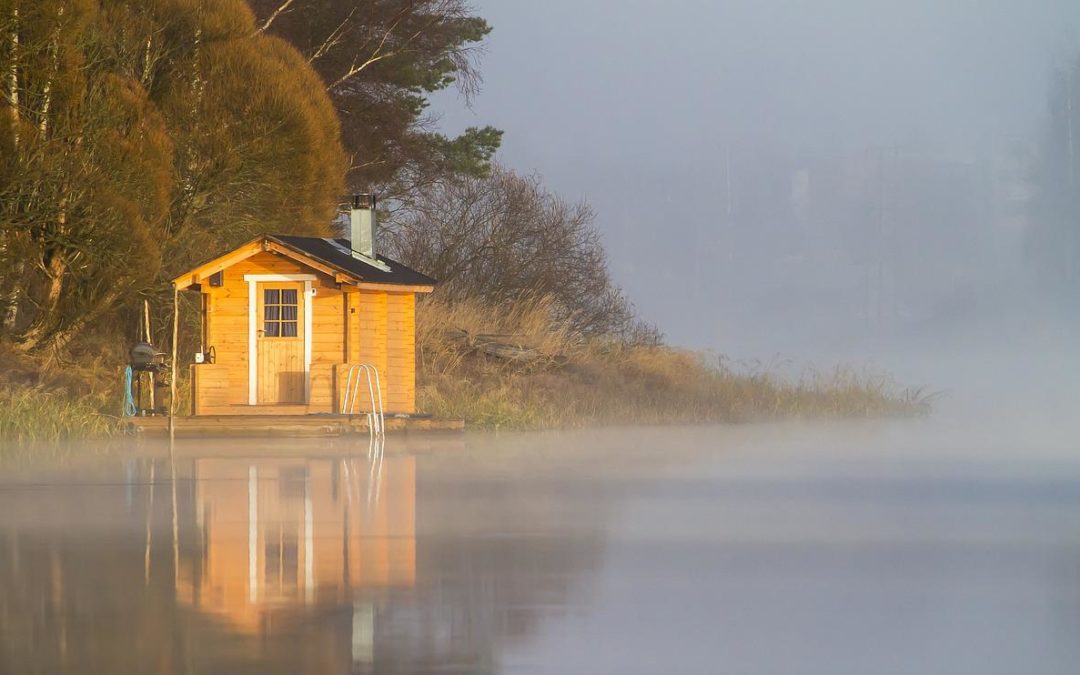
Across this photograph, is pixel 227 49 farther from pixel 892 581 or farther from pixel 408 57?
pixel 892 581

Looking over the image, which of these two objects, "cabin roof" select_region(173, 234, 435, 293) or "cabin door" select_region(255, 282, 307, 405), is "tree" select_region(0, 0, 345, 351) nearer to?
"cabin roof" select_region(173, 234, 435, 293)

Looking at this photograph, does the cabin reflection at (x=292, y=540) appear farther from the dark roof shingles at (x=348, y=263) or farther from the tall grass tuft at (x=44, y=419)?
the dark roof shingles at (x=348, y=263)

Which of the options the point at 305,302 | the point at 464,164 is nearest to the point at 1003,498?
the point at 305,302

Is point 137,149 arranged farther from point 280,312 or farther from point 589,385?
point 589,385

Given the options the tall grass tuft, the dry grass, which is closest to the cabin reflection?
the tall grass tuft

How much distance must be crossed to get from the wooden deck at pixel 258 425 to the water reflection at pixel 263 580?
1063 centimetres

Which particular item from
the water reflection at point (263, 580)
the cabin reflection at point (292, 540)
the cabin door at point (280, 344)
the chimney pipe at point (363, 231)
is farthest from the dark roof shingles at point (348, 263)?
the water reflection at point (263, 580)

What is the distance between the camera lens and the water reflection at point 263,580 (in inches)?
308

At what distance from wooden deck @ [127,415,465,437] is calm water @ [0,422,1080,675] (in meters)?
6.93

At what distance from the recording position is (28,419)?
27.3m

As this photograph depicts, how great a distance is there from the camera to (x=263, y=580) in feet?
33.9

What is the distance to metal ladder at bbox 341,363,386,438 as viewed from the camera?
28.3m

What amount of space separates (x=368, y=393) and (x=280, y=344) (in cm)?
159

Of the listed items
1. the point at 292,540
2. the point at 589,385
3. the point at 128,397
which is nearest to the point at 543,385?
the point at 589,385
